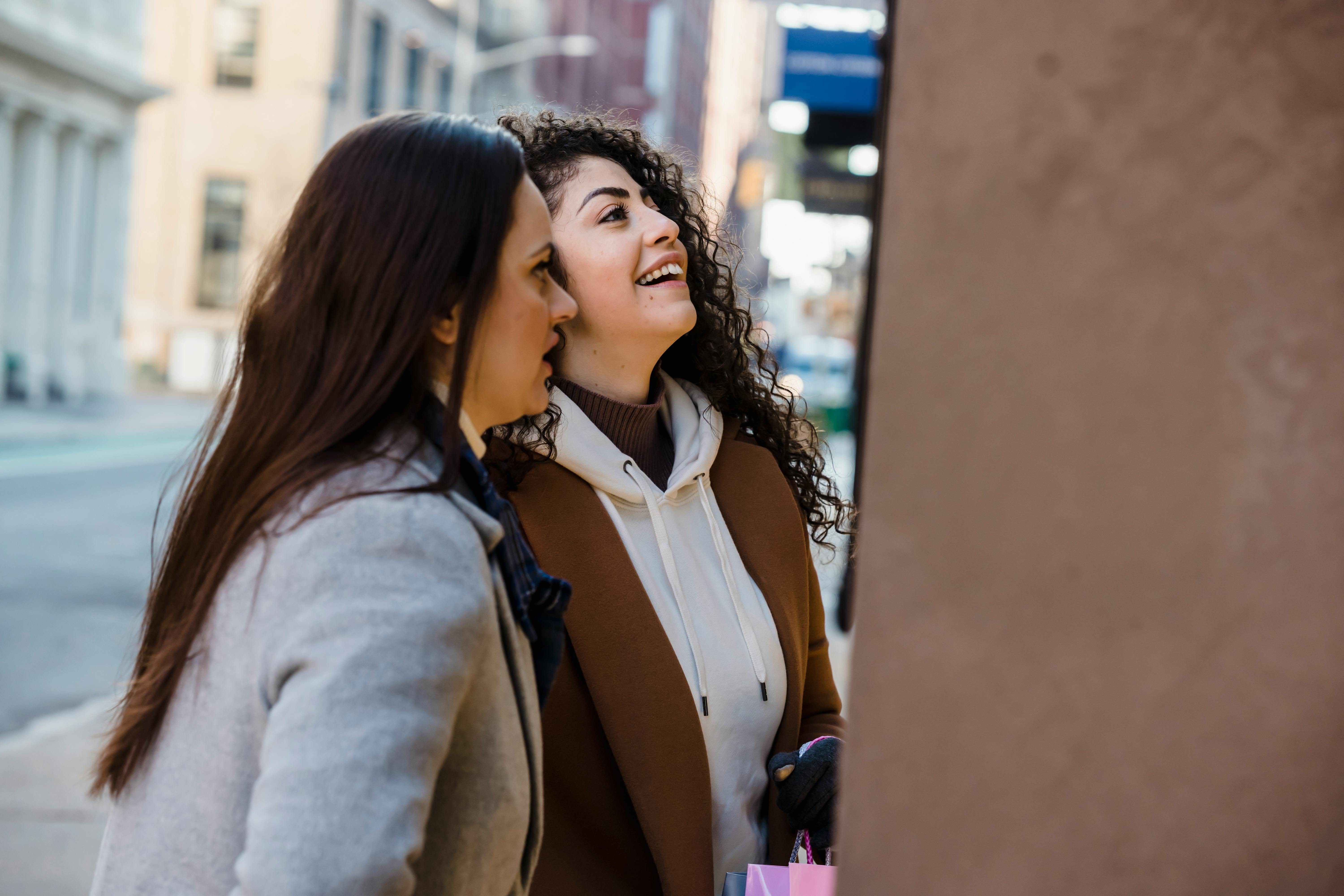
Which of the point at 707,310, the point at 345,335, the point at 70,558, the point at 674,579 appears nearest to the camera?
the point at 345,335

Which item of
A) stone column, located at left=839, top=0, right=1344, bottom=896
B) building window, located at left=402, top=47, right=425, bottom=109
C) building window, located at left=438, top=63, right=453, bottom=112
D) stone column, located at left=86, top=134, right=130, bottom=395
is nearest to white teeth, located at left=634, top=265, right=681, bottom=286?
stone column, located at left=839, top=0, right=1344, bottom=896

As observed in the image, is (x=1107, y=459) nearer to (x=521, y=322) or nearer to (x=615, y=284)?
(x=521, y=322)

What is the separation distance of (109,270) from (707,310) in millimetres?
33190

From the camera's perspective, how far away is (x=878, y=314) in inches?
34.9

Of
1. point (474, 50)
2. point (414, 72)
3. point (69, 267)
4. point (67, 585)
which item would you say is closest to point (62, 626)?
point (67, 585)

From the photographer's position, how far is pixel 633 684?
2084 millimetres

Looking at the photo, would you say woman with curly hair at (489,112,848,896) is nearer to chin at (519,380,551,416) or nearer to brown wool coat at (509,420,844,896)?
brown wool coat at (509,420,844,896)

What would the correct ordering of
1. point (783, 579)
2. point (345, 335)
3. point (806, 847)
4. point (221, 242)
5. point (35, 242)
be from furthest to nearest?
point (221, 242) → point (35, 242) → point (783, 579) → point (806, 847) → point (345, 335)

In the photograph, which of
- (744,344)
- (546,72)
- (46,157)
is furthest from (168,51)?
(744,344)

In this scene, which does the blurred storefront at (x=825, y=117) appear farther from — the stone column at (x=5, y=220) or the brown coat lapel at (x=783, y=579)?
the stone column at (x=5, y=220)

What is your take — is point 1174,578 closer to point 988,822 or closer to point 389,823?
point 988,822

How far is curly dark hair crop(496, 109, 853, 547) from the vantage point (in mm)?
2607

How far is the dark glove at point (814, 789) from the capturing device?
2066mm

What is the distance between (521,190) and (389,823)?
32.0 inches
